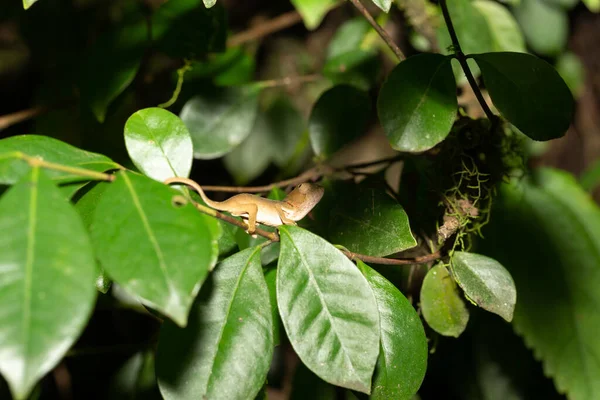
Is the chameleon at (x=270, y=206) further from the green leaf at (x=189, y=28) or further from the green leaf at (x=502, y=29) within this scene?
the green leaf at (x=502, y=29)

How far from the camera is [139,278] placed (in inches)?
21.6

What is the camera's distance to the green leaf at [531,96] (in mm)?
875

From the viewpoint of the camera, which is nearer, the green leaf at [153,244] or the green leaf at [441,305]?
the green leaf at [153,244]

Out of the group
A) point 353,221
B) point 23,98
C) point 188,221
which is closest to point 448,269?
point 353,221

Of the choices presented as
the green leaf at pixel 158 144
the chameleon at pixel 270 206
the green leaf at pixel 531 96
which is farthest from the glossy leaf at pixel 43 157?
the green leaf at pixel 531 96

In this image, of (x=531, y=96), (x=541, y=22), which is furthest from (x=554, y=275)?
(x=541, y=22)

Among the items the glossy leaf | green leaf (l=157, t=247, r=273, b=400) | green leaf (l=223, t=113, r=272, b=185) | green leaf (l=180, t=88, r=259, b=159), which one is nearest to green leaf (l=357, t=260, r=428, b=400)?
green leaf (l=157, t=247, r=273, b=400)

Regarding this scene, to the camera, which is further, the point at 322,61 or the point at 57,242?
the point at 322,61

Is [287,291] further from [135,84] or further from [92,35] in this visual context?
[92,35]

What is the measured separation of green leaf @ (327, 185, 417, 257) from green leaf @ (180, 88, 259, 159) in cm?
49

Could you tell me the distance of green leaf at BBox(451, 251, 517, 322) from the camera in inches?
34.8

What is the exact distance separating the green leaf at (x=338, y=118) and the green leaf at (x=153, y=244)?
2.28ft

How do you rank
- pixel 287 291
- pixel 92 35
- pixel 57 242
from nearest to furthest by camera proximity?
1. pixel 57 242
2. pixel 287 291
3. pixel 92 35

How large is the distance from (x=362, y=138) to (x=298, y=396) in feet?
4.73
